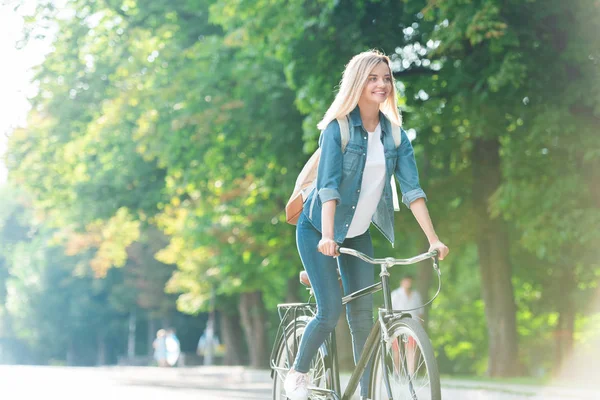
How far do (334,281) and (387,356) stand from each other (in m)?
0.67

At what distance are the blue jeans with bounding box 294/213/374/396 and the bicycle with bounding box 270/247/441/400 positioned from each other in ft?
0.26

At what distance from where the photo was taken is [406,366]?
17.2ft

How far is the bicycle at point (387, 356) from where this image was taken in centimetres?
501

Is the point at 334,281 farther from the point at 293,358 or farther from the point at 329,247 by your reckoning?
the point at 293,358

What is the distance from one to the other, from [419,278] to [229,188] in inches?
247

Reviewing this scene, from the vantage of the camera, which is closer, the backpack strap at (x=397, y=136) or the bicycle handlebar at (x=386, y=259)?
the bicycle handlebar at (x=386, y=259)

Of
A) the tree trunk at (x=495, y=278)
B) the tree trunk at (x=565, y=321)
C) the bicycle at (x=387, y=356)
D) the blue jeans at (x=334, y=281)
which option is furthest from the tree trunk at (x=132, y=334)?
the blue jeans at (x=334, y=281)

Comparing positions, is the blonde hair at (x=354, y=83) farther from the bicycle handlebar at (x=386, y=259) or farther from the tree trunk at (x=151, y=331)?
the tree trunk at (x=151, y=331)

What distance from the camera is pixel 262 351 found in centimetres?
3894

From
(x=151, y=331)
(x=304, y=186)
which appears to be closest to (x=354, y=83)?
(x=304, y=186)

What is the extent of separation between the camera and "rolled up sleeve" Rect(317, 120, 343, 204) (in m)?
5.66

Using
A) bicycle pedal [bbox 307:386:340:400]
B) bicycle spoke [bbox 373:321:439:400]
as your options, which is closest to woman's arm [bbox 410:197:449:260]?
bicycle spoke [bbox 373:321:439:400]

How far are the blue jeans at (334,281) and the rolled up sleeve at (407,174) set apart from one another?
16.7 inches

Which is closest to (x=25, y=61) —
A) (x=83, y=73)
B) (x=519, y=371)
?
(x=83, y=73)
